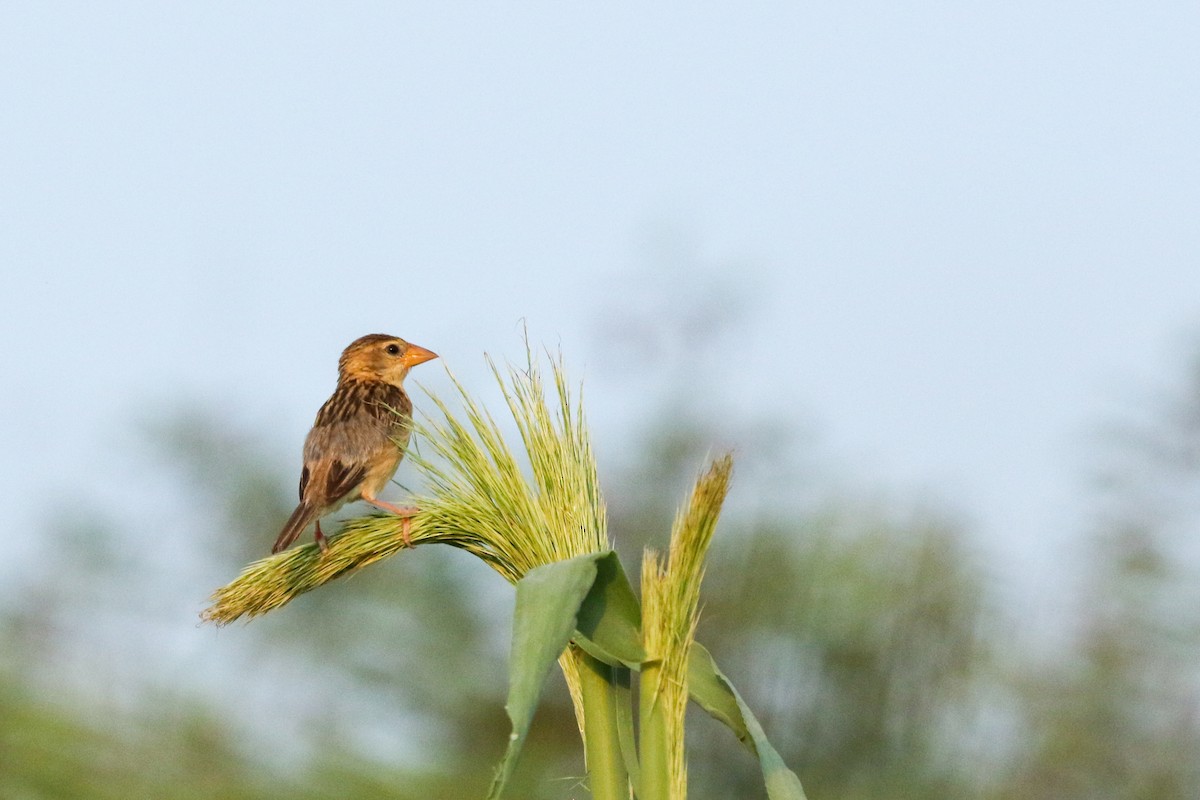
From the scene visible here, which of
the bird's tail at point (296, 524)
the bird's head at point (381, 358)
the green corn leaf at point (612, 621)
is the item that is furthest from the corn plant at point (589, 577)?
the bird's head at point (381, 358)

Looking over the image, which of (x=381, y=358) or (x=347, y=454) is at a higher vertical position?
(x=381, y=358)

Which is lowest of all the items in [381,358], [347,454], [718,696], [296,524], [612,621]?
[718,696]

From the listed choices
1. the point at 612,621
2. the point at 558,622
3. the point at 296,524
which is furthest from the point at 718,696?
the point at 296,524

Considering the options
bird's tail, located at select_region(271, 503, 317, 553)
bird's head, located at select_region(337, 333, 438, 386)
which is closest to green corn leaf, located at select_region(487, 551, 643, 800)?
bird's tail, located at select_region(271, 503, 317, 553)

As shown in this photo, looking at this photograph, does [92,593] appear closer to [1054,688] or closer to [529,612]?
[1054,688]

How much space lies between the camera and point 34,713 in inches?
287

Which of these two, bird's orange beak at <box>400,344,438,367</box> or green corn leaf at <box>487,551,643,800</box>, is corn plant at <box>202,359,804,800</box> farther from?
bird's orange beak at <box>400,344,438,367</box>

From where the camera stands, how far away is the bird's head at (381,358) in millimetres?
5641

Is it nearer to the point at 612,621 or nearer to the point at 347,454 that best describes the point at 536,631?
the point at 612,621

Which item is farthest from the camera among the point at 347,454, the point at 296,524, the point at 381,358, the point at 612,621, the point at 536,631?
the point at 381,358

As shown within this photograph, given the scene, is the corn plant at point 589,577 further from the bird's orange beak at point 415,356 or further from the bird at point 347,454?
the bird's orange beak at point 415,356

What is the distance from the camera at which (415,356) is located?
226 inches

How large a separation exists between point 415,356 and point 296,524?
1633mm

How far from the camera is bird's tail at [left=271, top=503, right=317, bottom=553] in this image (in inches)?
160
